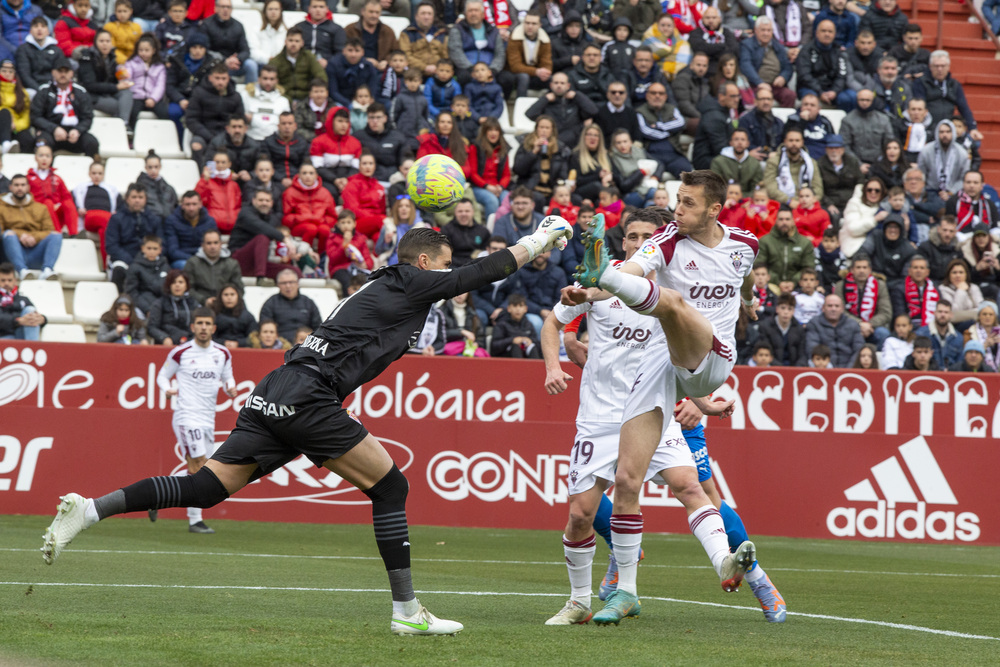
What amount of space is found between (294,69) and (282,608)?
574 inches

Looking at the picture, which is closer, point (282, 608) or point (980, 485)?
point (282, 608)

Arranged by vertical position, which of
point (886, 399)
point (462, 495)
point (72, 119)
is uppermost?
point (72, 119)

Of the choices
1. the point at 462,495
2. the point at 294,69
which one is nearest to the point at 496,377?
the point at 462,495

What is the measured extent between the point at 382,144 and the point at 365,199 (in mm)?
1248

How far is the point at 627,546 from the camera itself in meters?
7.41

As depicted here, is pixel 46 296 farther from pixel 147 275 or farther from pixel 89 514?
pixel 89 514

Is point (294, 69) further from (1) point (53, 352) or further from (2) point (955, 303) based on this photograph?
(2) point (955, 303)

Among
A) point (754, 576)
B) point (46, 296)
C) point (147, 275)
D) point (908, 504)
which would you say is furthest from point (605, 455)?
point (46, 296)

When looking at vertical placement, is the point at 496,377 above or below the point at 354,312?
below

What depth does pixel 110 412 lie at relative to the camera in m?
15.5

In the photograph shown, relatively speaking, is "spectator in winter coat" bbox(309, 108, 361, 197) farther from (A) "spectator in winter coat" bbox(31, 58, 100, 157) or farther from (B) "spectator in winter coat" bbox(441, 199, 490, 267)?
(A) "spectator in winter coat" bbox(31, 58, 100, 157)

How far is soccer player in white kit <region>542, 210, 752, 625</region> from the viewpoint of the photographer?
7.48 meters

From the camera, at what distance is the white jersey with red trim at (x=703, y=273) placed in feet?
24.6

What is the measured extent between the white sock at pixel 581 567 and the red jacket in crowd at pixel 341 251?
1147 centimetres
